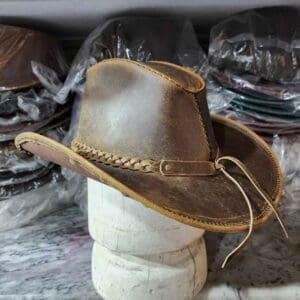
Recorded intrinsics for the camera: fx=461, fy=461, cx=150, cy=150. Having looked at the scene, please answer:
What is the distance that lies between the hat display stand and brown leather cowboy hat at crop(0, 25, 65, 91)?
12.1 inches

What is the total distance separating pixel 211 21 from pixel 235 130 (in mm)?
343

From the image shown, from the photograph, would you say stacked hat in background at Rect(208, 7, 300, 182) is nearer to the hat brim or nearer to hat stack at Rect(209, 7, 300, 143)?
hat stack at Rect(209, 7, 300, 143)

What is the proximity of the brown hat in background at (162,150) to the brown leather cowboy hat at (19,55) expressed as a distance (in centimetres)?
27

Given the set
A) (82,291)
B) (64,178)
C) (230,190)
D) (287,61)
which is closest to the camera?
(230,190)

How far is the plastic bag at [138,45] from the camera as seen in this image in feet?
2.86

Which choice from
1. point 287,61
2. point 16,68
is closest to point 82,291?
point 16,68

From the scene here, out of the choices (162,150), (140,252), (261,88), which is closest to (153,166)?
Result: (162,150)

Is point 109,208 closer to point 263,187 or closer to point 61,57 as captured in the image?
point 263,187

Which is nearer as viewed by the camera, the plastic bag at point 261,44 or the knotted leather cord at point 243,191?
the knotted leather cord at point 243,191

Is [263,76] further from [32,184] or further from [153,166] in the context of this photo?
[32,184]

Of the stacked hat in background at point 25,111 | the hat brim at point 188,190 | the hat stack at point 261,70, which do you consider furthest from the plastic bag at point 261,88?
the stacked hat in background at point 25,111

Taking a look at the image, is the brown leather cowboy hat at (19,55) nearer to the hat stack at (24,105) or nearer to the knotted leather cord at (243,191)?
the hat stack at (24,105)

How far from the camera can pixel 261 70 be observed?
83 cm

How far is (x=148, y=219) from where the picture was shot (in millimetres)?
609
